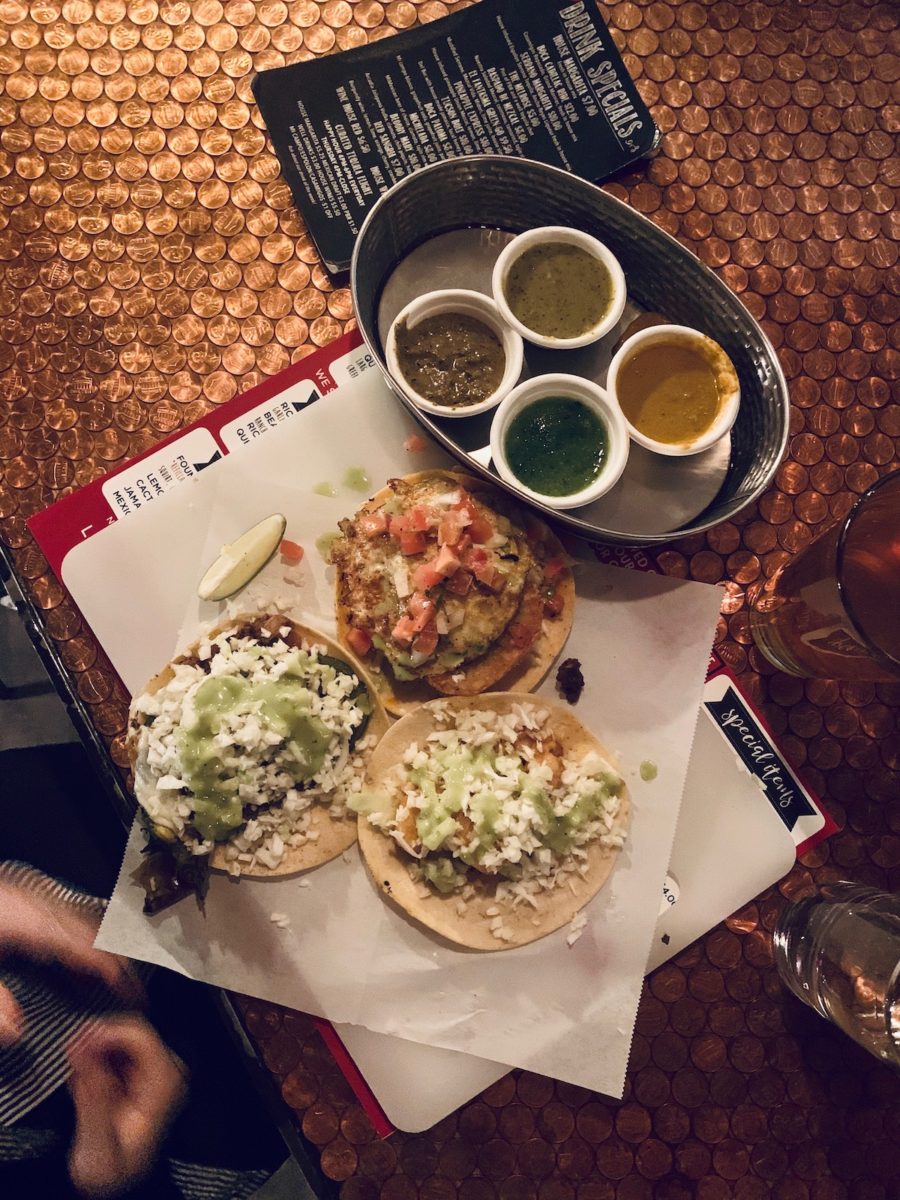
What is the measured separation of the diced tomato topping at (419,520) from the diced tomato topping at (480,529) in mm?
114

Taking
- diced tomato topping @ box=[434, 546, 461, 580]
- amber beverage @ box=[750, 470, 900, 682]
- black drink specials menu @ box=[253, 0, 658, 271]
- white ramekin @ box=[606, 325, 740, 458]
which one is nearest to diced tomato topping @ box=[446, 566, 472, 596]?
diced tomato topping @ box=[434, 546, 461, 580]

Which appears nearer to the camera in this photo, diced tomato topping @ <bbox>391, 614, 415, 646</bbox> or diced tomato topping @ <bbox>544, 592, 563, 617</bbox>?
diced tomato topping @ <bbox>391, 614, 415, 646</bbox>

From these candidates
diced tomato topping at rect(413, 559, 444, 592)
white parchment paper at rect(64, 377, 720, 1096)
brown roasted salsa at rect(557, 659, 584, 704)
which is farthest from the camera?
brown roasted salsa at rect(557, 659, 584, 704)

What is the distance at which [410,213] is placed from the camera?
2.33 metres

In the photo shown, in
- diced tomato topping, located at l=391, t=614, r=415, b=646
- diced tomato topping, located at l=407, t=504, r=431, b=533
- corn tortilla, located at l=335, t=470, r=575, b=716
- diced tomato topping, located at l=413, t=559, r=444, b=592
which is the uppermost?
diced tomato topping, located at l=407, t=504, r=431, b=533

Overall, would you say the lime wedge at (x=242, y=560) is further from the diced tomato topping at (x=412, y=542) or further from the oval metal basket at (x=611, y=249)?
the oval metal basket at (x=611, y=249)

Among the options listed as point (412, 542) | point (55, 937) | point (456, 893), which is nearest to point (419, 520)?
point (412, 542)

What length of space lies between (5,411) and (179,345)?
52cm

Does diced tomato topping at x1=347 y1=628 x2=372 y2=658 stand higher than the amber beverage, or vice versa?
diced tomato topping at x1=347 y1=628 x2=372 y2=658

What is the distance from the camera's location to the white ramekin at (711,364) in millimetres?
2270

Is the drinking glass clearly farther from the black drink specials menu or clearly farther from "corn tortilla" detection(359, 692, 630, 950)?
the black drink specials menu

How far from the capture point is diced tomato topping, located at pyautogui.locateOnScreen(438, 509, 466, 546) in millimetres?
2168

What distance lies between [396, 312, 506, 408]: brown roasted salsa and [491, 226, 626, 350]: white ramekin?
11cm

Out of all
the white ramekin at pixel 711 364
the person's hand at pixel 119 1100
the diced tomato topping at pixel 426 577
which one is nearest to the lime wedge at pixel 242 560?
the diced tomato topping at pixel 426 577
